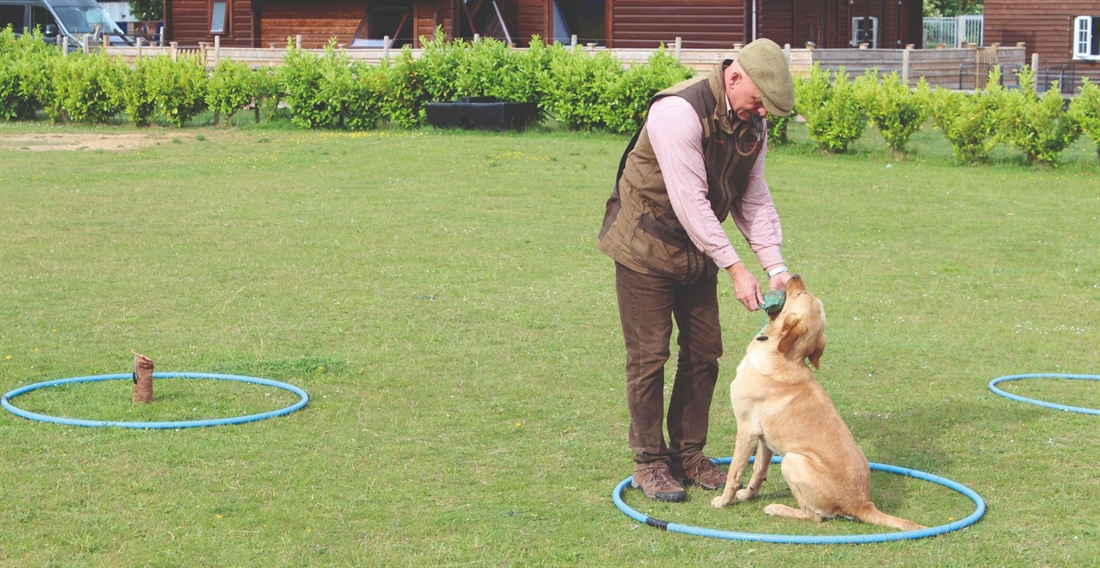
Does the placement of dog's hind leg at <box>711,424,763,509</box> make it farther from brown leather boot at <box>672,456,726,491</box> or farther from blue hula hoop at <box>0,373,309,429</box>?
blue hula hoop at <box>0,373,309,429</box>

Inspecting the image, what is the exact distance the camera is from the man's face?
524 centimetres

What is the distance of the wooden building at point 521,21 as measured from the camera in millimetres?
34625

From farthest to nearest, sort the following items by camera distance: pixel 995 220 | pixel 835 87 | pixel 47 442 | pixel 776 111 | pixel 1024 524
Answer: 1. pixel 835 87
2. pixel 995 220
3. pixel 47 442
4. pixel 1024 524
5. pixel 776 111

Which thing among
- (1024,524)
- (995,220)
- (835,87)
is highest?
(835,87)

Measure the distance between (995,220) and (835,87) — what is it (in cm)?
668

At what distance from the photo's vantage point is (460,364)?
8.45 metres

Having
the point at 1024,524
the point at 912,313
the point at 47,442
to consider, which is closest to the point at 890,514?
the point at 1024,524

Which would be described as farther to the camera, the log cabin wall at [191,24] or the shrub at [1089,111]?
the log cabin wall at [191,24]

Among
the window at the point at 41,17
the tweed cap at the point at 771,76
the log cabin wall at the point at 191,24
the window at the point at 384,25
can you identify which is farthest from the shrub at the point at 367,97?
the tweed cap at the point at 771,76

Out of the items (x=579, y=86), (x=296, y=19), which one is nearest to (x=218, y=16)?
(x=296, y=19)

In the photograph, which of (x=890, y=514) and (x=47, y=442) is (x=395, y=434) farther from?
(x=890, y=514)

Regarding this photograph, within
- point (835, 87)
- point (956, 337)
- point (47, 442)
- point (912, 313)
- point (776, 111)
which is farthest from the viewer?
point (835, 87)

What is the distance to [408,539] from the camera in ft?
17.3

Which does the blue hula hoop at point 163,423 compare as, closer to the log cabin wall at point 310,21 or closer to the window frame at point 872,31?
the log cabin wall at point 310,21
